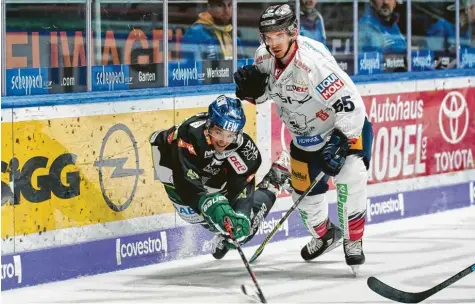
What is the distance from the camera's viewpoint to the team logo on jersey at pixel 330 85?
734cm

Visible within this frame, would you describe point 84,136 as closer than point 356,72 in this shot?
Yes

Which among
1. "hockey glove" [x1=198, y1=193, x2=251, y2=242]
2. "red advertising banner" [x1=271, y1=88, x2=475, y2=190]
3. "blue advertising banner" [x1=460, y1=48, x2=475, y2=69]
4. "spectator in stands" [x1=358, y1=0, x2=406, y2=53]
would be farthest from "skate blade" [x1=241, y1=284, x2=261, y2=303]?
"blue advertising banner" [x1=460, y1=48, x2=475, y2=69]

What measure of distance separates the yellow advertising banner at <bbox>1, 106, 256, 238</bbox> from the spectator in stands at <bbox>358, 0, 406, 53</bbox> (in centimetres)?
200

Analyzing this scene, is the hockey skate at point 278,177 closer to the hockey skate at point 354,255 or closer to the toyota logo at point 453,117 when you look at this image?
the hockey skate at point 354,255

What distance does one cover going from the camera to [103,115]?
7.74 meters

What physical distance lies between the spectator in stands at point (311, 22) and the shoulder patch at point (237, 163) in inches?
73.7

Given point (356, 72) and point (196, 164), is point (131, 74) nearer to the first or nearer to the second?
point (196, 164)

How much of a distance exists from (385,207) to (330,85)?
8.43ft

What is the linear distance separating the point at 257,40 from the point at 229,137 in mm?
1666

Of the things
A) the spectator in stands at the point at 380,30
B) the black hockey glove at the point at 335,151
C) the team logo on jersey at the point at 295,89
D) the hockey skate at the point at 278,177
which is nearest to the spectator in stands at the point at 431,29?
the spectator in stands at the point at 380,30

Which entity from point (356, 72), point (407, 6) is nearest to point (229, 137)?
point (356, 72)

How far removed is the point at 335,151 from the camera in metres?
7.33

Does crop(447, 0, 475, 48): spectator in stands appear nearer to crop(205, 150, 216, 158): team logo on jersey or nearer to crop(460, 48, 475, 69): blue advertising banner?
crop(460, 48, 475, 69): blue advertising banner

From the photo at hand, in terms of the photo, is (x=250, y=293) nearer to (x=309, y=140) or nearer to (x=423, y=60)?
(x=309, y=140)
